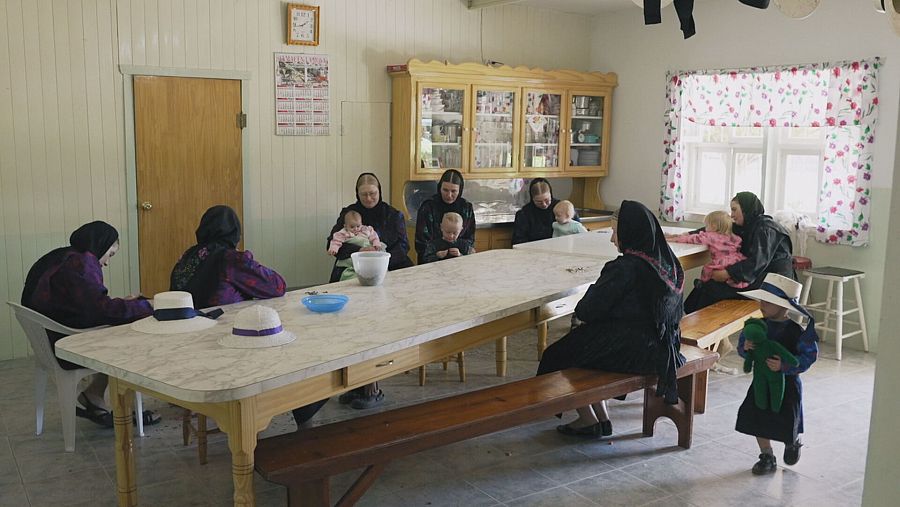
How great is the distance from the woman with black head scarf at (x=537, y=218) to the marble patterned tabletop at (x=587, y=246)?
62 cm

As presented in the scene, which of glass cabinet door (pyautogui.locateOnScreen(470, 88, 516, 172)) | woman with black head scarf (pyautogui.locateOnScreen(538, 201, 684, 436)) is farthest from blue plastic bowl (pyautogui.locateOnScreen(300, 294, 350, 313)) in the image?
glass cabinet door (pyautogui.locateOnScreen(470, 88, 516, 172))

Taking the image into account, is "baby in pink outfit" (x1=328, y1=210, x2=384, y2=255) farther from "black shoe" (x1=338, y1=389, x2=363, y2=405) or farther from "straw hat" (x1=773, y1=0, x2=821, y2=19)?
"straw hat" (x1=773, y1=0, x2=821, y2=19)

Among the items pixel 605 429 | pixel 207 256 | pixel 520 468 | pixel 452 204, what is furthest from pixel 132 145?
pixel 605 429

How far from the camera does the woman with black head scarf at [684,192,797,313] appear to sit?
5.44 m

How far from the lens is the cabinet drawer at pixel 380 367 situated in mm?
2906

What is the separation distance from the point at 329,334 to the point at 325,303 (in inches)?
12.9

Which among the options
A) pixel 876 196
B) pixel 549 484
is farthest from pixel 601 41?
pixel 549 484

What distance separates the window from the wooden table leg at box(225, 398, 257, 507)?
5.14 meters

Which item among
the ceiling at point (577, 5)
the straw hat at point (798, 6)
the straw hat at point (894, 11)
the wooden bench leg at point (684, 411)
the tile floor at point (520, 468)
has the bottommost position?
the tile floor at point (520, 468)

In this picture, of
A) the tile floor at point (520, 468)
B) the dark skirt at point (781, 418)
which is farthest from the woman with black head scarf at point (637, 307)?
the tile floor at point (520, 468)

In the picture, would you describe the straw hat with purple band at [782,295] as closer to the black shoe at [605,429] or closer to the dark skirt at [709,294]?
the black shoe at [605,429]

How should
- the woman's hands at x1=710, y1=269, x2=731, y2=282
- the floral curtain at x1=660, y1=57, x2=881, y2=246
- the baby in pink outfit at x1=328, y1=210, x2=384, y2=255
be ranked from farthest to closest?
the floral curtain at x1=660, y1=57, x2=881, y2=246, the woman's hands at x1=710, y1=269, x2=731, y2=282, the baby in pink outfit at x1=328, y1=210, x2=384, y2=255

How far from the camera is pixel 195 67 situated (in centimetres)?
582

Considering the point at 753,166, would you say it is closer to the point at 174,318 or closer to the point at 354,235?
the point at 354,235
